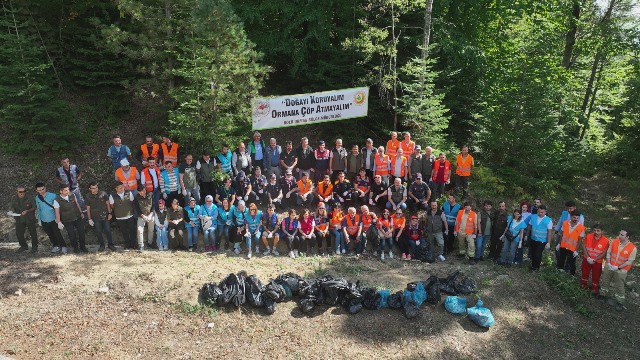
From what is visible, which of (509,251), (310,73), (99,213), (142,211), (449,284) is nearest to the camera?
(449,284)

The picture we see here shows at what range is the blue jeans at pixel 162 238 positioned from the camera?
453 inches

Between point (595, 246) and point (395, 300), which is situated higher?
point (595, 246)

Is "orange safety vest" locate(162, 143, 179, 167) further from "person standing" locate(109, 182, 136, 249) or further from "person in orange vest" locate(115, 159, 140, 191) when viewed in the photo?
"person standing" locate(109, 182, 136, 249)

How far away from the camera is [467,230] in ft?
37.9

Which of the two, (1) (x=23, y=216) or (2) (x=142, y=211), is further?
(2) (x=142, y=211)

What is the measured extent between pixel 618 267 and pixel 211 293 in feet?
29.6

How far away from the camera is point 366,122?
16.3 m

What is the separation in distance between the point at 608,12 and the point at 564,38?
1.98 meters

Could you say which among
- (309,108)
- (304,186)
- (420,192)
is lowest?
(420,192)

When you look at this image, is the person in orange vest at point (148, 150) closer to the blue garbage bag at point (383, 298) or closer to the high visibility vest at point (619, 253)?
the blue garbage bag at point (383, 298)

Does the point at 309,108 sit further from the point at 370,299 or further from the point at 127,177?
the point at 370,299

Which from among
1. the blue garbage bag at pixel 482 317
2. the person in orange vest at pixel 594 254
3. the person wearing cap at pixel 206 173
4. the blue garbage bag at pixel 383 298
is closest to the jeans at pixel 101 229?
the person wearing cap at pixel 206 173

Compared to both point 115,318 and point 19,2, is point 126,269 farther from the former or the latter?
point 19,2

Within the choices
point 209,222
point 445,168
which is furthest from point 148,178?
point 445,168
